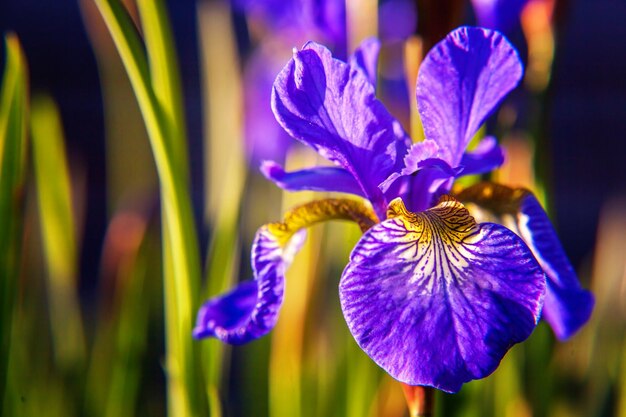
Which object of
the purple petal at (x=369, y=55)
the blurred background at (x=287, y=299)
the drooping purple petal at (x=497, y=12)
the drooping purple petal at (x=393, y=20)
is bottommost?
the blurred background at (x=287, y=299)

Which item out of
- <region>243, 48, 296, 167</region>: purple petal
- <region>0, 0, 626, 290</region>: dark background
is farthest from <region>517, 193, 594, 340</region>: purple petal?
<region>0, 0, 626, 290</region>: dark background

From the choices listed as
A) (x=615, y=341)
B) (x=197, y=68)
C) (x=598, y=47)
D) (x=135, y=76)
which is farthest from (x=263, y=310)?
(x=598, y=47)

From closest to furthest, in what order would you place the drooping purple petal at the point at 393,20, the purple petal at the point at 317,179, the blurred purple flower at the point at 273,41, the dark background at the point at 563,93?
the purple petal at the point at 317,179 → the blurred purple flower at the point at 273,41 → the drooping purple petal at the point at 393,20 → the dark background at the point at 563,93

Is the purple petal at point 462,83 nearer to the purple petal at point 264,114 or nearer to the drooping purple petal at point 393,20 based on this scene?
the drooping purple petal at point 393,20

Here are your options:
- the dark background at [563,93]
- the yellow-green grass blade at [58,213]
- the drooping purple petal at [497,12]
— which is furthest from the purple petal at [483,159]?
the dark background at [563,93]

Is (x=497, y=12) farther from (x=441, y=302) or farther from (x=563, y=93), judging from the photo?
(x=563, y=93)

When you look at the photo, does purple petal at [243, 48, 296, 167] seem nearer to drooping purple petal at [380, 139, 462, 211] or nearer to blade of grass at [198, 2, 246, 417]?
blade of grass at [198, 2, 246, 417]

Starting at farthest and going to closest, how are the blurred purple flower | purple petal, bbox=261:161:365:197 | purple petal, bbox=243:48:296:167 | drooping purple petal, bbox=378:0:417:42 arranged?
1. purple petal, bbox=243:48:296:167
2. drooping purple petal, bbox=378:0:417:42
3. the blurred purple flower
4. purple petal, bbox=261:161:365:197

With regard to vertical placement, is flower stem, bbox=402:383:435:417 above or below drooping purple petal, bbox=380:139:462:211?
below
